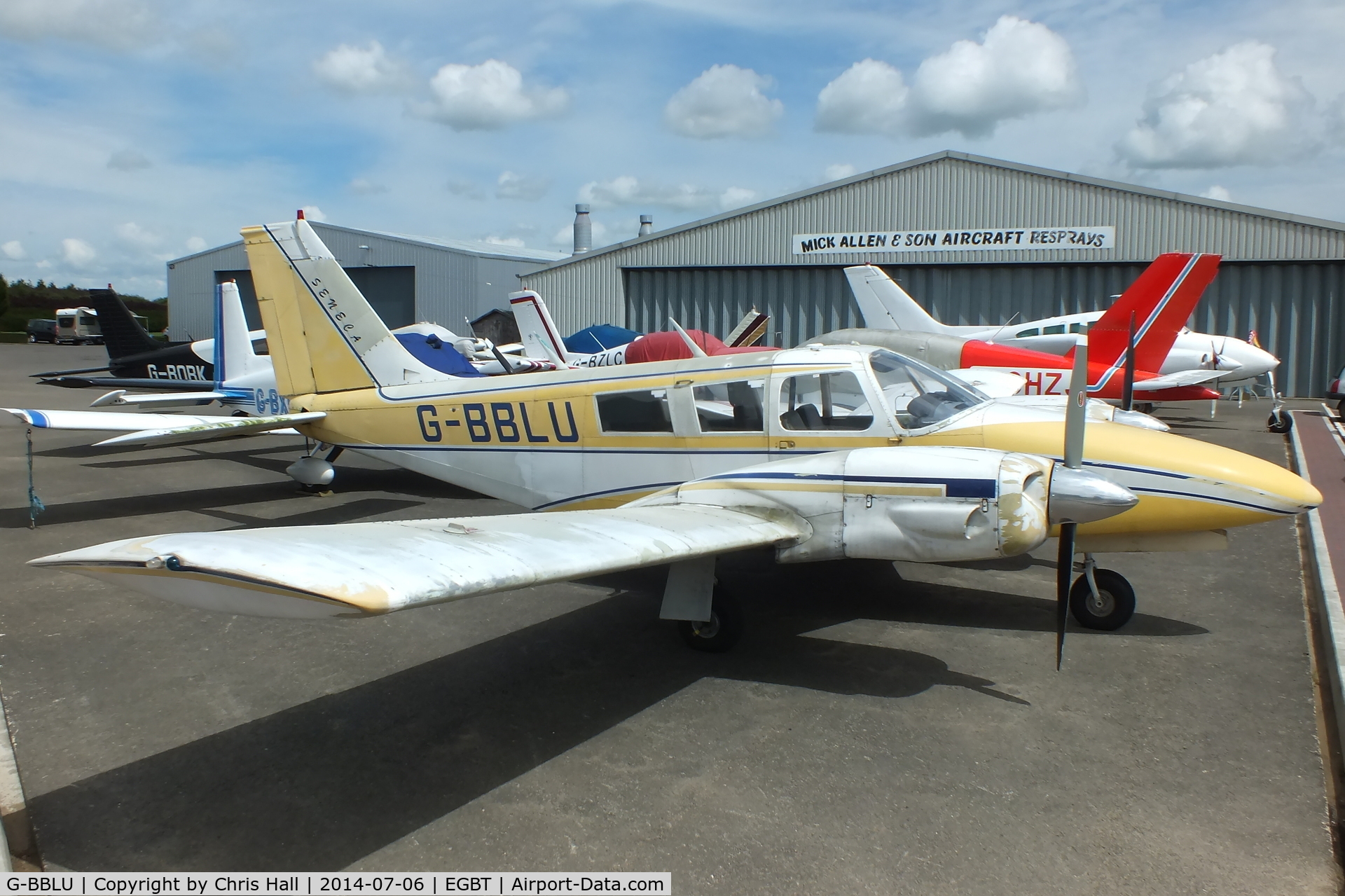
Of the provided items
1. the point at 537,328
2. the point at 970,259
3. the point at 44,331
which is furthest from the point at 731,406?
the point at 44,331

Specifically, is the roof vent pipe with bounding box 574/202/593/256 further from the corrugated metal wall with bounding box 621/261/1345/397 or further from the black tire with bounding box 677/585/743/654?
the black tire with bounding box 677/585/743/654

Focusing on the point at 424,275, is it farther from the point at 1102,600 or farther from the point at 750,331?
the point at 1102,600

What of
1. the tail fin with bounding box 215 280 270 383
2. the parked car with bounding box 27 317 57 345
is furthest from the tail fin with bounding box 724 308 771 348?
the parked car with bounding box 27 317 57 345

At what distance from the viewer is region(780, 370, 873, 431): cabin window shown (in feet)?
21.1

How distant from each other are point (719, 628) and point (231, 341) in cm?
1387

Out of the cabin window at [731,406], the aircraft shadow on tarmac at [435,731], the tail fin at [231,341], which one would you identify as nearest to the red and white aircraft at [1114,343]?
the cabin window at [731,406]

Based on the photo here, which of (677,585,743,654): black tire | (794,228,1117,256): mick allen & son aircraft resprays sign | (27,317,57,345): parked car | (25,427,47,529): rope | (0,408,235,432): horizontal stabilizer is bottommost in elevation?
(677,585,743,654): black tire

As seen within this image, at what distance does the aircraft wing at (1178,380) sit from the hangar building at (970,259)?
7.96 m

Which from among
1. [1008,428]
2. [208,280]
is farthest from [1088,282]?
[208,280]

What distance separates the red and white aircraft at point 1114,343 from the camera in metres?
13.8

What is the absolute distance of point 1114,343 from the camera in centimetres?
1468

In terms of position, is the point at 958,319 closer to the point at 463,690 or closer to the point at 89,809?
the point at 463,690

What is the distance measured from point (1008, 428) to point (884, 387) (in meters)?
0.93

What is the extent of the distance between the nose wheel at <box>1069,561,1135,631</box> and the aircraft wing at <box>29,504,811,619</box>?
286cm
